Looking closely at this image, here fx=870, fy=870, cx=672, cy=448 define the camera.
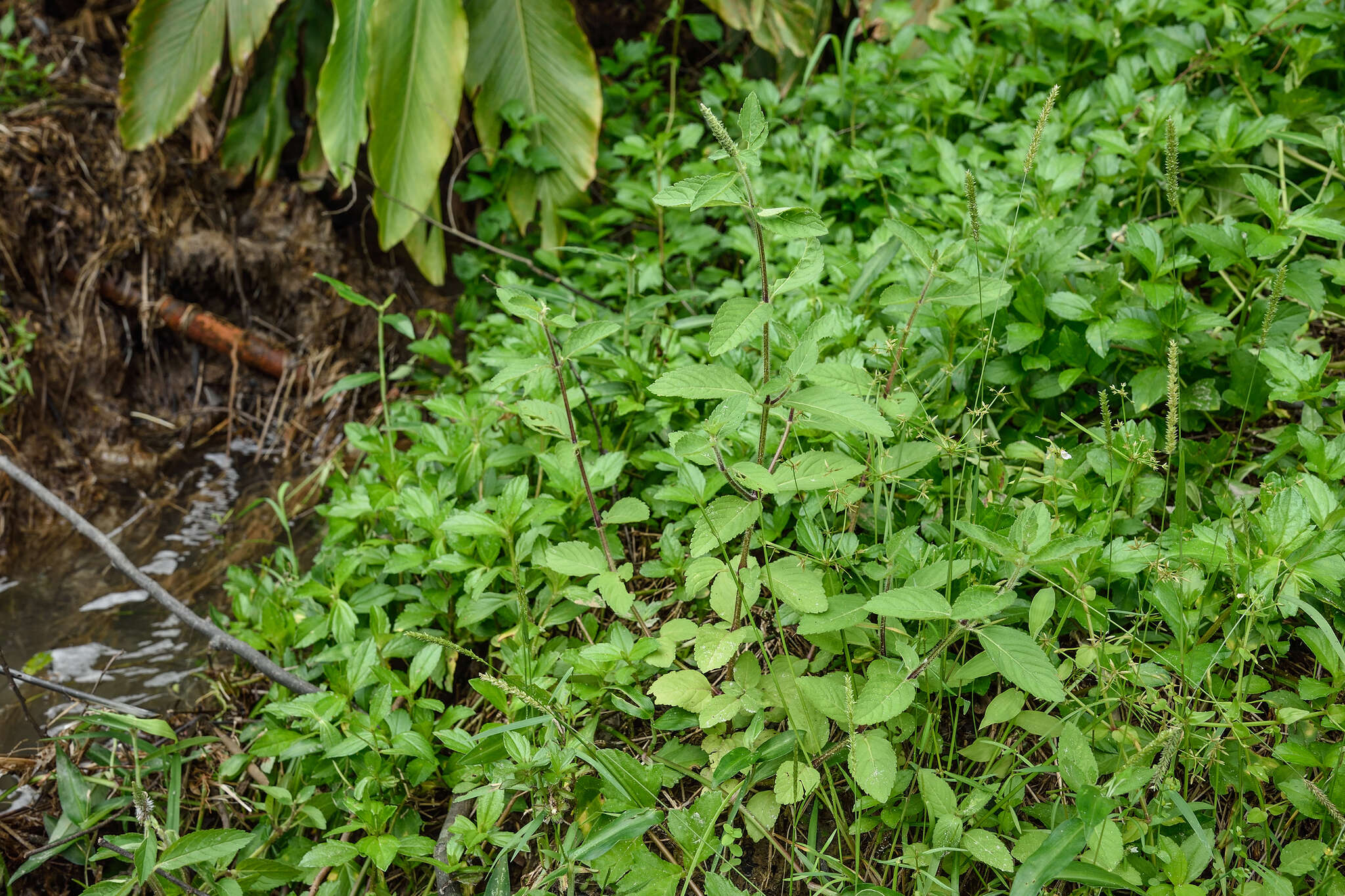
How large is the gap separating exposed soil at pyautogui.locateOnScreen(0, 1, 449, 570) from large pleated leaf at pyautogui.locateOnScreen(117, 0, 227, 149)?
31 centimetres

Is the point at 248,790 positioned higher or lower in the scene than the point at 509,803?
lower

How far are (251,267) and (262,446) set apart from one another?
2.09 ft

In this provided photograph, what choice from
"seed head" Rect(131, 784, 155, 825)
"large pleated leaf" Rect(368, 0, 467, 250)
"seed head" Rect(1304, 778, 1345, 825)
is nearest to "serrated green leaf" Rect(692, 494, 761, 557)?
"seed head" Rect(1304, 778, 1345, 825)

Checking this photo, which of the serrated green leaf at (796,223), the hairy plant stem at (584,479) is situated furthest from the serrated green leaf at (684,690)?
the serrated green leaf at (796,223)

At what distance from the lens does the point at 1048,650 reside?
1.33m

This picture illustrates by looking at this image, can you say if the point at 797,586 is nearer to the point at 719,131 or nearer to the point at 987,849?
the point at 987,849

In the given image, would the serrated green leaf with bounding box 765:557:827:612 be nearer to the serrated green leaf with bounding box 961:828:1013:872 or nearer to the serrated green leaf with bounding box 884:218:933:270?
the serrated green leaf with bounding box 961:828:1013:872

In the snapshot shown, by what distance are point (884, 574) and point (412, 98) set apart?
2.13m

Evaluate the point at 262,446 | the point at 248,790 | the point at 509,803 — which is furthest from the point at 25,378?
the point at 509,803

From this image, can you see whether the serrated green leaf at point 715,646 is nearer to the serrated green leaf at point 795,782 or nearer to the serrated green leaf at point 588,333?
the serrated green leaf at point 795,782

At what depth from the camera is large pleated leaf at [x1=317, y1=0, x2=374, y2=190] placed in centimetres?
259

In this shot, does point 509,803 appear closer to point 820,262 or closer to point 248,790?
point 248,790

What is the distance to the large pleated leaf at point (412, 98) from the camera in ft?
8.52

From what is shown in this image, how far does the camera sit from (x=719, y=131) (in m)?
0.98
